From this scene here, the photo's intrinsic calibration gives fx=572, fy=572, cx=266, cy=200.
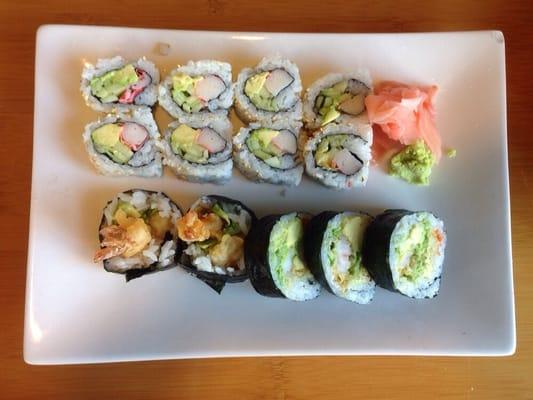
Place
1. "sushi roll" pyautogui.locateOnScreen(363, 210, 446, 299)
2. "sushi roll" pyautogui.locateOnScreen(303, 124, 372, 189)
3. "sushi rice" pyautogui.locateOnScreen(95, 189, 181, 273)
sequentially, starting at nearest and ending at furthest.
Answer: "sushi roll" pyautogui.locateOnScreen(363, 210, 446, 299) < "sushi rice" pyautogui.locateOnScreen(95, 189, 181, 273) < "sushi roll" pyautogui.locateOnScreen(303, 124, 372, 189)

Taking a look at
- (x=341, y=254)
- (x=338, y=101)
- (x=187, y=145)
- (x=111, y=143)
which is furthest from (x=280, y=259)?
(x=111, y=143)

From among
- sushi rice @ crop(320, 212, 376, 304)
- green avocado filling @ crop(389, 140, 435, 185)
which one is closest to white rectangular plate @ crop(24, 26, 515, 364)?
green avocado filling @ crop(389, 140, 435, 185)

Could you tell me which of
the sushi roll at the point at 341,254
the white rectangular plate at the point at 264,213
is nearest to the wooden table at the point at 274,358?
the white rectangular plate at the point at 264,213

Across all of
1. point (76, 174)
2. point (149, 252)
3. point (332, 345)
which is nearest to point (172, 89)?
point (76, 174)

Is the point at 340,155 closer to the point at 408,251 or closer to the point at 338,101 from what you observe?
the point at 338,101

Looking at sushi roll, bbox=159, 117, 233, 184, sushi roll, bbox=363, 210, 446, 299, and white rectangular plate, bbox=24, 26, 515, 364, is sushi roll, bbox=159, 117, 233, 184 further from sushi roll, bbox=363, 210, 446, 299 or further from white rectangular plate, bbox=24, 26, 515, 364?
sushi roll, bbox=363, 210, 446, 299

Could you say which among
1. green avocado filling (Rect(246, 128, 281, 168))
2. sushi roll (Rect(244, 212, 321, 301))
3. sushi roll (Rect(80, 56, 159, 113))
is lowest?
sushi roll (Rect(244, 212, 321, 301))
